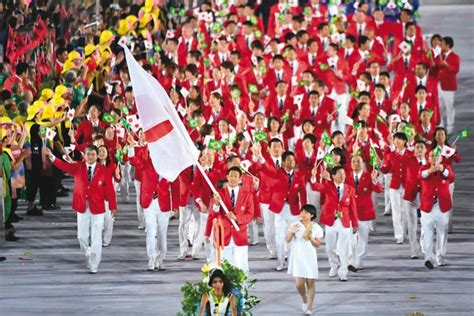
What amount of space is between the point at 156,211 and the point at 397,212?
3.58 metres

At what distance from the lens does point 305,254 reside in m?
21.3

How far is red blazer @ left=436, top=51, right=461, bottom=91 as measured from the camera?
3030 centimetres

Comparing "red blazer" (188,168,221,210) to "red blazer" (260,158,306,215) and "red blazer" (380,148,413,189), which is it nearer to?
"red blazer" (260,158,306,215)

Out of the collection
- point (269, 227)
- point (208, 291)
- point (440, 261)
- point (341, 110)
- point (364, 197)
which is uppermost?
point (208, 291)

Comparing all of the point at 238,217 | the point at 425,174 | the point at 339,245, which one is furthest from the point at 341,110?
the point at 238,217

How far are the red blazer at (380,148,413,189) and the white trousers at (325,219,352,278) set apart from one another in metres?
1.78

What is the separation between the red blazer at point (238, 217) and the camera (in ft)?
73.6

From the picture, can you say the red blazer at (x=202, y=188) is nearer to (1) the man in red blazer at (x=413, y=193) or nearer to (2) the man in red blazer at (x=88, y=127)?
(1) the man in red blazer at (x=413, y=193)

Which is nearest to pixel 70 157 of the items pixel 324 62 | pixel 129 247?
pixel 129 247

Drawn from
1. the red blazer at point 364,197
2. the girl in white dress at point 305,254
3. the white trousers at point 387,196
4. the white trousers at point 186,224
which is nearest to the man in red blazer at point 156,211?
the white trousers at point 186,224

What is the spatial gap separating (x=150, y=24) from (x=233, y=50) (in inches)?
116

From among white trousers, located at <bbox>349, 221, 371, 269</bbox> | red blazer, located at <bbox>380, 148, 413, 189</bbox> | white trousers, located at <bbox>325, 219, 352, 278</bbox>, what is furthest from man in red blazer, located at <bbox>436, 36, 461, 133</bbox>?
white trousers, located at <bbox>325, 219, 352, 278</bbox>

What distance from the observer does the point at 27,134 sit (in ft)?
87.0

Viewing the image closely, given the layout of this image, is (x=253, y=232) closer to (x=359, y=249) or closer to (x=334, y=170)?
(x=359, y=249)
